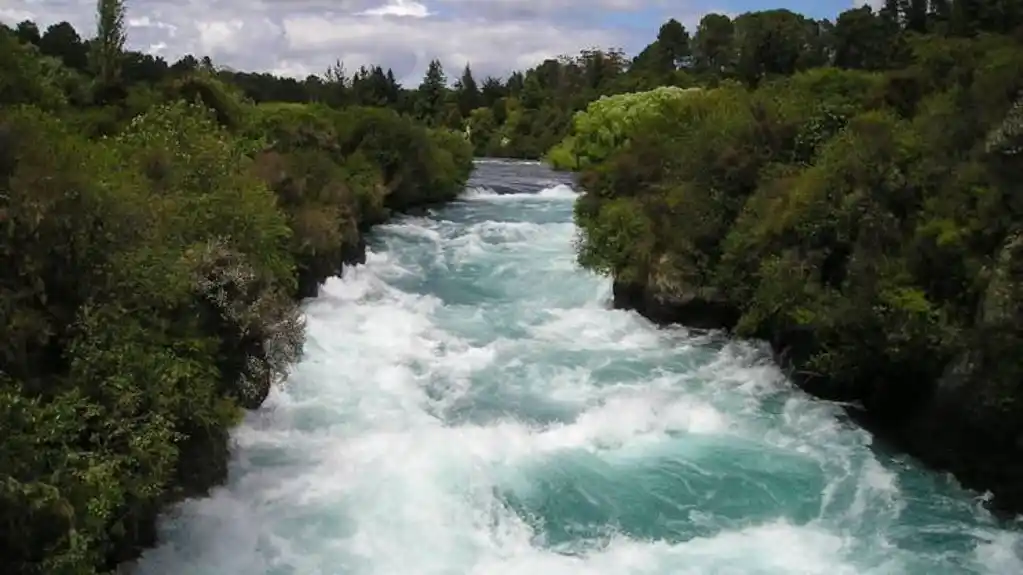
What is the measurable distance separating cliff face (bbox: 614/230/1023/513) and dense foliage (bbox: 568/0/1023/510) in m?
0.03

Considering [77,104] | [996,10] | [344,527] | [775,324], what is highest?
[996,10]

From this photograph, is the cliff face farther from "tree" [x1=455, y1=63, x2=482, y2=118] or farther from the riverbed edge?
"tree" [x1=455, y1=63, x2=482, y2=118]

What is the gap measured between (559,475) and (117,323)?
20.7ft

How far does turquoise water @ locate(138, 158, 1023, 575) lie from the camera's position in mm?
11195

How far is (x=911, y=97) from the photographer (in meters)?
20.0

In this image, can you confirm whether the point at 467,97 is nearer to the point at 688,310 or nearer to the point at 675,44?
the point at 675,44

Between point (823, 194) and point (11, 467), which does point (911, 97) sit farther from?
point (11, 467)

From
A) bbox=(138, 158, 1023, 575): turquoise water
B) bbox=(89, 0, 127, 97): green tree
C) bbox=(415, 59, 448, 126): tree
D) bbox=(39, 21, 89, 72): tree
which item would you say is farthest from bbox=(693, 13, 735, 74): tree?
bbox=(138, 158, 1023, 575): turquoise water

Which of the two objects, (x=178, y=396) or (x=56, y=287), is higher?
(x=56, y=287)

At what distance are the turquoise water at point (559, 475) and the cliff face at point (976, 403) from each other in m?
0.42

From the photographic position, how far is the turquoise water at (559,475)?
1120 cm

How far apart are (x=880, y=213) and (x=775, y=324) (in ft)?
10.1

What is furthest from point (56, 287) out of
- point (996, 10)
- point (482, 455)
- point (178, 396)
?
point (996, 10)

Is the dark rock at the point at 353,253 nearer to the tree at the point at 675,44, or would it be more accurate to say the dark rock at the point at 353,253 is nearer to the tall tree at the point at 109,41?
the tall tree at the point at 109,41
